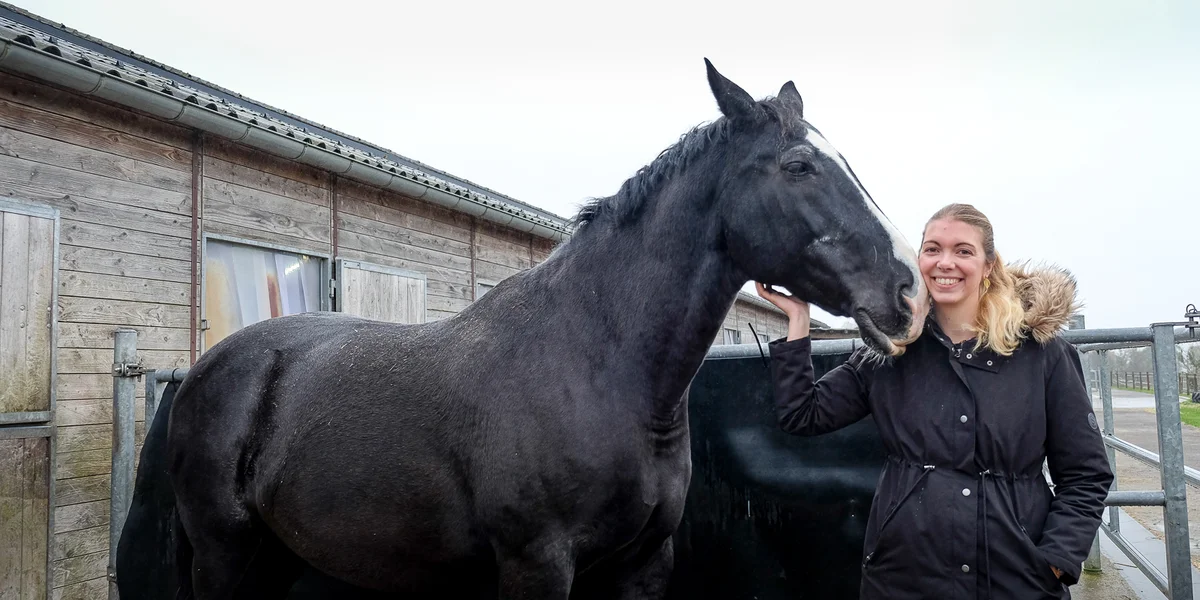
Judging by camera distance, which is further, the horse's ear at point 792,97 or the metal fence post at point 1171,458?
the metal fence post at point 1171,458

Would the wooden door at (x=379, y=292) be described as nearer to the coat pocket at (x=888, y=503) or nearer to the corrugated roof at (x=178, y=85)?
the corrugated roof at (x=178, y=85)

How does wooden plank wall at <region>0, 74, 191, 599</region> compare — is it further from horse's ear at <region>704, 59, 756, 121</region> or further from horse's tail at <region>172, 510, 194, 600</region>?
horse's ear at <region>704, 59, 756, 121</region>

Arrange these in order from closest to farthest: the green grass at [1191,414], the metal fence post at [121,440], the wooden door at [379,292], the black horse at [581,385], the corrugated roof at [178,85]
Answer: the black horse at [581,385] < the metal fence post at [121,440] < the corrugated roof at [178,85] < the wooden door at [379,292] < the green grass at [1191,414]

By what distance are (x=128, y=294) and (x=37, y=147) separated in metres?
0.93

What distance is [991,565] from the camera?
66.6 inches

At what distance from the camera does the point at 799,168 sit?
6.12 feet

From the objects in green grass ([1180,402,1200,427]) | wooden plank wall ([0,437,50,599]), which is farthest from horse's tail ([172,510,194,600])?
green grass ([1180,402,1200,427])

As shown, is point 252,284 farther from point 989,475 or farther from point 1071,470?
point 1071,470

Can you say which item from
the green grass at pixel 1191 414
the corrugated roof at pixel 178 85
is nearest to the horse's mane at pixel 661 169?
the corrugated roof at pixel 178 85

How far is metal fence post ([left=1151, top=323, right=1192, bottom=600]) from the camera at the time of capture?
2361mm

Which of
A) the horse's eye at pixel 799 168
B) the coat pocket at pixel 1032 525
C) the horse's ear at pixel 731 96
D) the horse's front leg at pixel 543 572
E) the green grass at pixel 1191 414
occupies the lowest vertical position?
the green grass at pixel 1191 414

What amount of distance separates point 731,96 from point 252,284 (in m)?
4.33

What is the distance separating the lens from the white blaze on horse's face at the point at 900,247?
170 centimetres

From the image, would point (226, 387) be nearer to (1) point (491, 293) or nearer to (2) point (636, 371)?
(1) point (491, 293)
